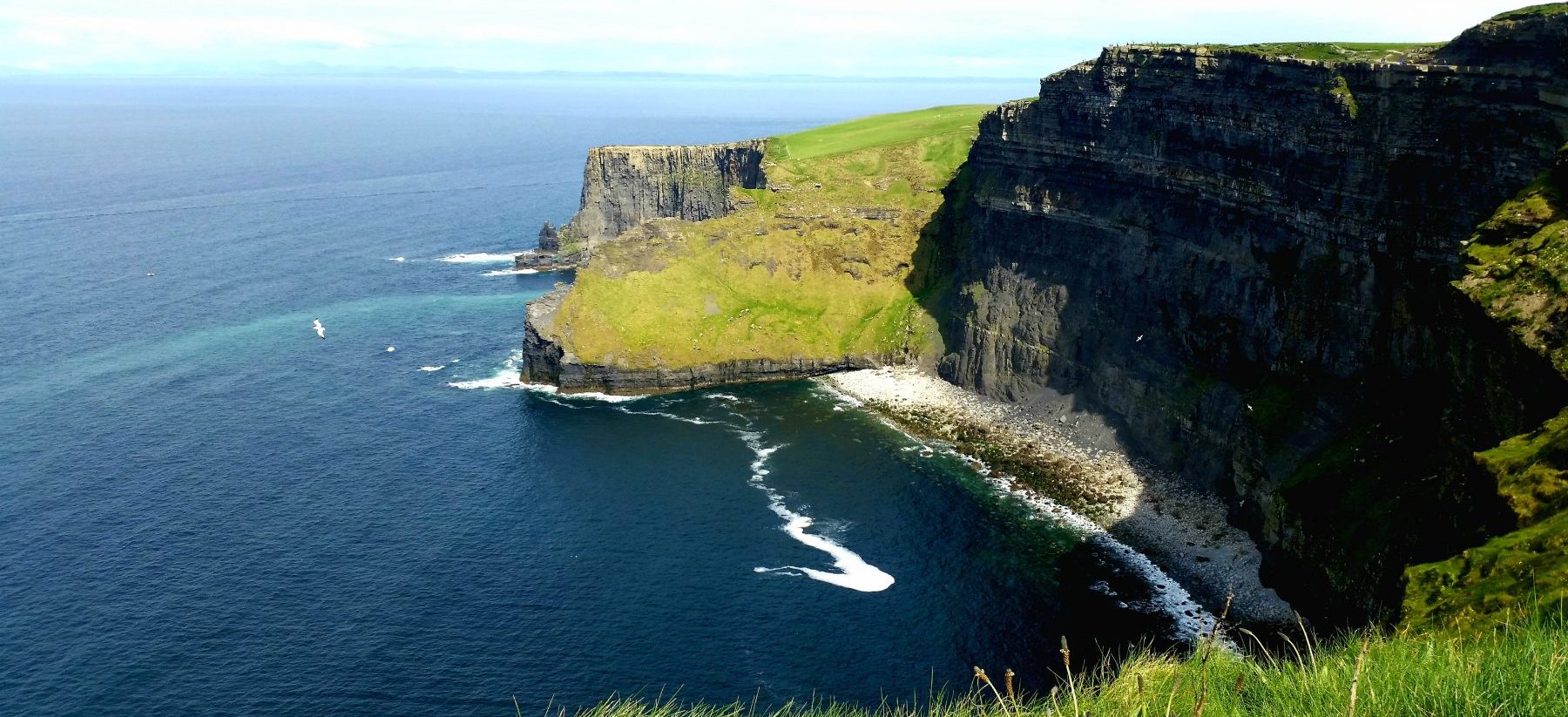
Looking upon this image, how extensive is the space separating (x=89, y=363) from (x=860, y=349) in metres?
90.6

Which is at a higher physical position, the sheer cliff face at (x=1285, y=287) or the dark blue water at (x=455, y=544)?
the sheer cliff face at (x=1285, y=287)

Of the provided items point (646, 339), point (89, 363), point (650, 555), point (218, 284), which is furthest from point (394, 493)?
point (218, 284)

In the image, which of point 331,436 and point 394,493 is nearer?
point 394,493

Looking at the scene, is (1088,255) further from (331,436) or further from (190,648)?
(190,648)

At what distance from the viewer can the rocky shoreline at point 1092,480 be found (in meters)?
82.9

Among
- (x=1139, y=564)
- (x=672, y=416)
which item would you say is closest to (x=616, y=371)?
(x=672, y=416)

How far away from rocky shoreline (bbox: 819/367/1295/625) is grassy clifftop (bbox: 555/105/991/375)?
317 inches

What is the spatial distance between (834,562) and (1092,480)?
28140 mm

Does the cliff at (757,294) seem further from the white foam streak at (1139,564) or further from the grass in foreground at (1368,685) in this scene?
the grass in foreground at (1368,685)

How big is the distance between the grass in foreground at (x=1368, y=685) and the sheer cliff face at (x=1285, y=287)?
28.9 meters

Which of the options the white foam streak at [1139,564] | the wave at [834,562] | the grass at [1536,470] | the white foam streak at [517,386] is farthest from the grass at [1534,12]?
the white foam streak at [517,386]

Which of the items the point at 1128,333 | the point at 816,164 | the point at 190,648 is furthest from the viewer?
the point at 816,164

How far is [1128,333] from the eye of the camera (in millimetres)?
111625

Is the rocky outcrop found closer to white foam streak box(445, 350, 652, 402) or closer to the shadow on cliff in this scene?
white foam streak box(445, 350, 652, 402)
